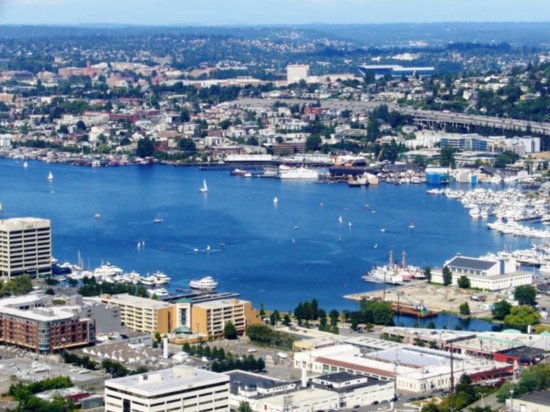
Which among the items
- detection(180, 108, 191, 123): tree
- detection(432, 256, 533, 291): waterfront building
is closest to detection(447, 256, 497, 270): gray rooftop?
detection(432, 256, 533, 291): waterfront building

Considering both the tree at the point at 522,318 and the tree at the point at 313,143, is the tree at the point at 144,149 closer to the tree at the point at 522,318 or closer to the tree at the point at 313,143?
the tree at the point at 313,143

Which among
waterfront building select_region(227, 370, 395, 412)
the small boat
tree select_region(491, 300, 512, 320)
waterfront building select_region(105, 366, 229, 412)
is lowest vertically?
the small boat

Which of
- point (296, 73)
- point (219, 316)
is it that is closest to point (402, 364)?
point (219, 316)

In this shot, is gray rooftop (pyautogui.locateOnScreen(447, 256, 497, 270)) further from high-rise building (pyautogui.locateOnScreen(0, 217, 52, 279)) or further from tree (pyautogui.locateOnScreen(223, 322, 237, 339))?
high-rise building (pyautogui.locateOnScreen(0, 217, 52, 279))

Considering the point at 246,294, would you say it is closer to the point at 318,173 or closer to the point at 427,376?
the point at 427,376

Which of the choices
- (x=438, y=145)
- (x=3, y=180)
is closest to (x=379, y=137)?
(x=438, y=145)

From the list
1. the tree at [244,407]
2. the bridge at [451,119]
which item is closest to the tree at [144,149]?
the bridge at [451,119]
